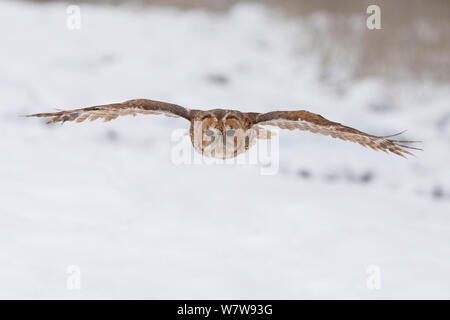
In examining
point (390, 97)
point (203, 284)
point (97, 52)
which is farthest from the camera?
point (97, 52)

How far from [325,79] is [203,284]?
265 inches

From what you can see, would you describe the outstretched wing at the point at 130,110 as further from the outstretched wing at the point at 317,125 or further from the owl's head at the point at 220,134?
the outstretched wing at the point at 317,125

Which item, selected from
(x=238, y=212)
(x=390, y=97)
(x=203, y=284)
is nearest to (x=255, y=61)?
(x=390, y=97)

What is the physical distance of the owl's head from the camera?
3332 millimetres

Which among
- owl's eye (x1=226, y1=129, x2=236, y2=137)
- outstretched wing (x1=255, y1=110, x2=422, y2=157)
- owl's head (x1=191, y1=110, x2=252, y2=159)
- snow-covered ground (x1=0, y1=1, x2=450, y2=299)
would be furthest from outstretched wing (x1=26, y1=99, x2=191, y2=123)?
snow-covered ground (x1=0, y1=1, x2=450, y2=299)

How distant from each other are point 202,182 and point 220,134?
601 cm

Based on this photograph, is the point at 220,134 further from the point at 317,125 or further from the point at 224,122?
the point at 317,125

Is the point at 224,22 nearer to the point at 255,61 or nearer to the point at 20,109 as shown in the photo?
the point at 255,61

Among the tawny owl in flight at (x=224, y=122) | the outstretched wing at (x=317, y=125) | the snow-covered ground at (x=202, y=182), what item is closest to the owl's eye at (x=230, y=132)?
the tawny owl in flight at (x=224, y=122)

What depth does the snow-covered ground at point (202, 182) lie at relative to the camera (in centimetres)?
638

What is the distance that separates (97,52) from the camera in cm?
1269

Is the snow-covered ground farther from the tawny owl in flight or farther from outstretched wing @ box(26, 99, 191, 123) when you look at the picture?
the tawny owl in flight

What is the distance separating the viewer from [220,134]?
340 centimetres

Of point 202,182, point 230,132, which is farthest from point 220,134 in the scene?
point 202,182
